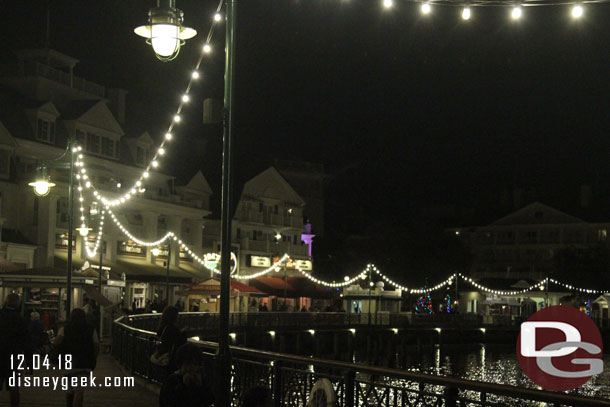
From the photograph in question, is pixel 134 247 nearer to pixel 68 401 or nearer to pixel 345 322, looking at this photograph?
pixel 345 322

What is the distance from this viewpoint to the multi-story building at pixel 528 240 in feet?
321

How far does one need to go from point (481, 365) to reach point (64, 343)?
160ft

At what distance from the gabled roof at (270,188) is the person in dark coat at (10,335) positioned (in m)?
62.5

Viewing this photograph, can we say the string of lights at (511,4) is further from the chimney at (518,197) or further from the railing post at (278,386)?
the chimney at (518,197)

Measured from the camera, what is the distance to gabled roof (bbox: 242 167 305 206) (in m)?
77.2

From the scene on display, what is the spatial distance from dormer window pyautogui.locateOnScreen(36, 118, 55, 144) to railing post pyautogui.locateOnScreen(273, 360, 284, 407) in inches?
1695

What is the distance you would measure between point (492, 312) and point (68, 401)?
8607 cm

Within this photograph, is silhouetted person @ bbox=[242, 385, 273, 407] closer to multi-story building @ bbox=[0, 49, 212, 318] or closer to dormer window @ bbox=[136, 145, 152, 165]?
multi-story building @ bbox=[0, 49, 212, 318]

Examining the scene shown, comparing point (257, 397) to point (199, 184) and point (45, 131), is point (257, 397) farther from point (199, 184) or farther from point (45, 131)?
point (199, 184)

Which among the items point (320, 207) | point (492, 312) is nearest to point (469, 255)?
point (492, 312)

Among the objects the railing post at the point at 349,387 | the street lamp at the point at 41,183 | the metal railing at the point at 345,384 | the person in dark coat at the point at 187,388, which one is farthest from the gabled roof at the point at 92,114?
the person in dark coat at the point at 187,388

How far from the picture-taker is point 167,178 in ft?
215

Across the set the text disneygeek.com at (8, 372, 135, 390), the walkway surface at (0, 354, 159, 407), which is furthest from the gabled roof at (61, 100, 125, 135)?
the walkway surface at (0, 354, 159, 407)

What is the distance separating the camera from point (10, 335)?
1344 cm
